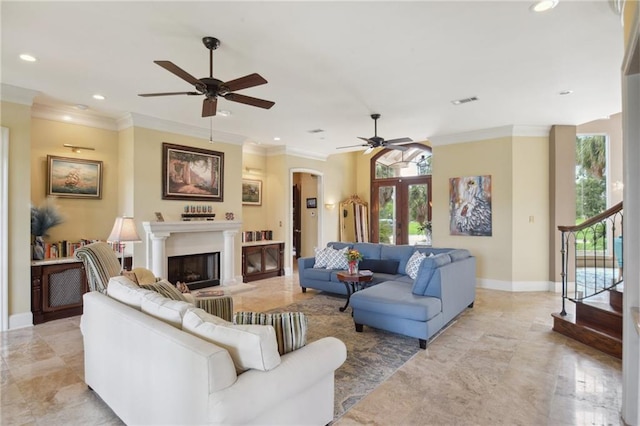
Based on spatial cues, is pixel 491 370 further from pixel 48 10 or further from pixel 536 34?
pixel 48 10

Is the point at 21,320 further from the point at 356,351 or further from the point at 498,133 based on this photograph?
the point at 498,133

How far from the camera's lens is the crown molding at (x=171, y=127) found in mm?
5305

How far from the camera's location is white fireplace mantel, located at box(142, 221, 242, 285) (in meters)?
5.38

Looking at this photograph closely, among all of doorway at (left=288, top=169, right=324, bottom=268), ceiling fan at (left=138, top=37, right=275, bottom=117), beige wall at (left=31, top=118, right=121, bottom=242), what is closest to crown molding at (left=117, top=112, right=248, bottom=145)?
beige wall at (left=31, top=118, right=121, bottom=242)

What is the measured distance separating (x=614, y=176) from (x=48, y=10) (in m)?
10.6

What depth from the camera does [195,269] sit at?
6.32 metres

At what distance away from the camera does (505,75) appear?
3.78m

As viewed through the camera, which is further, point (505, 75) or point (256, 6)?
point (505, 75)

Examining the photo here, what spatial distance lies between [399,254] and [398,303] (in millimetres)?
2038

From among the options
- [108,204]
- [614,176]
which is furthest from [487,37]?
[614,176]

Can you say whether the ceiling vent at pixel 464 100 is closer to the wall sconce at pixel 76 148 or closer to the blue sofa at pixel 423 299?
the blue sofa at pixel 423 299

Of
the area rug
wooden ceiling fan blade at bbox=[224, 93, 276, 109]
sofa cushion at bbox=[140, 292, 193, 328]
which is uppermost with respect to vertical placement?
wooden ceiling fan blade at bbox=[224, 93, 276, 109]

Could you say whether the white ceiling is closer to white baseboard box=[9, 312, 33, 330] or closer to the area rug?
white baseboard box=[9, 312, 33, 330]

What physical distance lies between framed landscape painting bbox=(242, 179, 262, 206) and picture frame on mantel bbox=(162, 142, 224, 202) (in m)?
1.12
